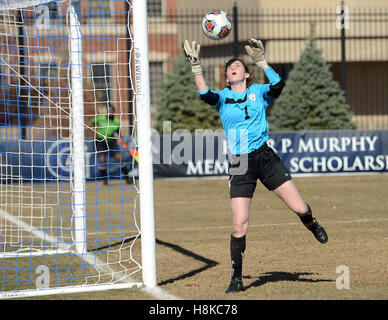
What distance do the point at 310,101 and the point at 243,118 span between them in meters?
17.3

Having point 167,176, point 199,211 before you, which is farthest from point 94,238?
point 167,176

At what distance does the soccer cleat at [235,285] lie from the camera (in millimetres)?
7141

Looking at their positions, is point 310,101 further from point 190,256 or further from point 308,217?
point 308,217

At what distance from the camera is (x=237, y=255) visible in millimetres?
7258

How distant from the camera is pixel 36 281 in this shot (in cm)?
827

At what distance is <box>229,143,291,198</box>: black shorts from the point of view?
724cm

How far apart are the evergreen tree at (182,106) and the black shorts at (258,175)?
52.8 ft

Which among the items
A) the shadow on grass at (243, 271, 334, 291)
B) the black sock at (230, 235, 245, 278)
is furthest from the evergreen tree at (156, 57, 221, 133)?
the black sock at (230, 235, 245, 278)

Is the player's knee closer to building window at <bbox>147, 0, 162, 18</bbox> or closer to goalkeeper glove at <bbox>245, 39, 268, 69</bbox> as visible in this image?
goalkeeper glove at <bbox>245, 39, 268, 69</bbox>

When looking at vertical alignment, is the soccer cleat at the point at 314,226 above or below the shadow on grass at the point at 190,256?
above

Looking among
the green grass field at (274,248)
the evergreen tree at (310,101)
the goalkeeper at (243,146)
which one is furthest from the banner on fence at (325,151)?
the goalkeeper at (243,146)

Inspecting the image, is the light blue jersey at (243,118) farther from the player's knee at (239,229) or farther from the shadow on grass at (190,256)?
the shadow on grass at (190,256)

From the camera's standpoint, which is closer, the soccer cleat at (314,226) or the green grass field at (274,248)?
the green grass field at (274,248)

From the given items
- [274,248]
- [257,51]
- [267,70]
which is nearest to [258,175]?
[267,70]
